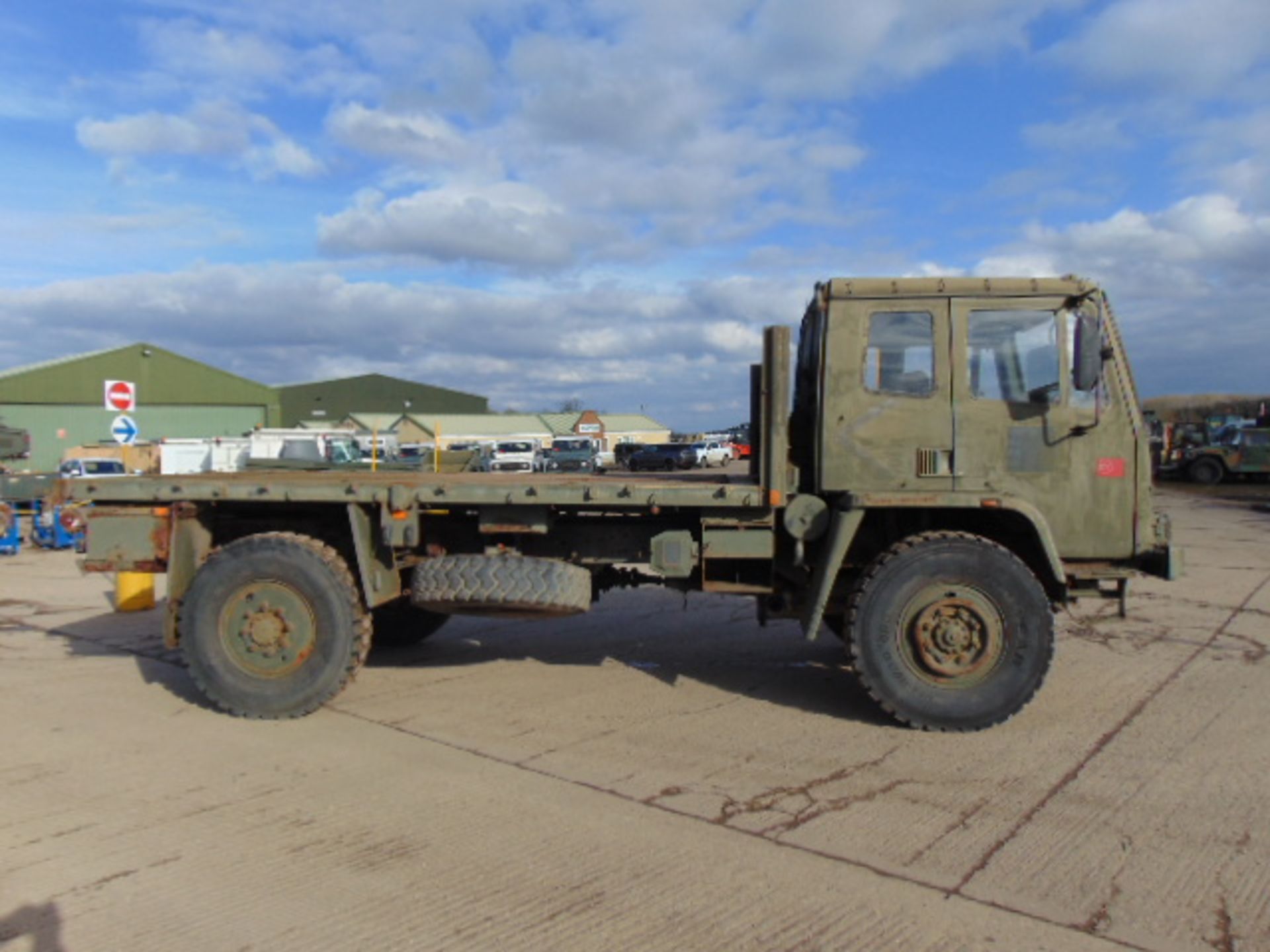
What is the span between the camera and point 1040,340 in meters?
6.04

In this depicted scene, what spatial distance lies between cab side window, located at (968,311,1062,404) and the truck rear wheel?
0.98 meters

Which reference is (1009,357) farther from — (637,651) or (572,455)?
(572,455)

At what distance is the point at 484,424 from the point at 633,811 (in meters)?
61.3

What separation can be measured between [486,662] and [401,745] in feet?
7.12

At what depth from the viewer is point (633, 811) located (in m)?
4.73

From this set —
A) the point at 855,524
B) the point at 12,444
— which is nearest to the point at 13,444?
the point at 12,444

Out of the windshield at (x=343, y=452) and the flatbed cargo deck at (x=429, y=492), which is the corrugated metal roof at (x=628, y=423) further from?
the flatbed cargo deck at (x=429, y=492)

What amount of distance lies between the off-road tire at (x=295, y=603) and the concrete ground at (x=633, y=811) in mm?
222

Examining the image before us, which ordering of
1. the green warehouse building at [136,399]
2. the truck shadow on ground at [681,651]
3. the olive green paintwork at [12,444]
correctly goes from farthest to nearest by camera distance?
the green warehouse building at [136,399], the olive green paintwork at [12,444], the truck shadow on ground at [681,651]

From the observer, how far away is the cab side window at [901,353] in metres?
6.13

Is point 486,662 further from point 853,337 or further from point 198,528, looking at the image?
point 853,337

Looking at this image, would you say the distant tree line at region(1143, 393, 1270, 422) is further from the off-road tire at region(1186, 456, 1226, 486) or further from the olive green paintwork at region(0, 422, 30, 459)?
the olive green paintwork at region(0, 422, 30, 459)

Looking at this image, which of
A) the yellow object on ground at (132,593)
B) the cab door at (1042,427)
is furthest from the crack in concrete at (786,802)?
the yellow object on ground at (132,593)

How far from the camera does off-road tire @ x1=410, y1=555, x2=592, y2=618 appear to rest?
6.30 metres
